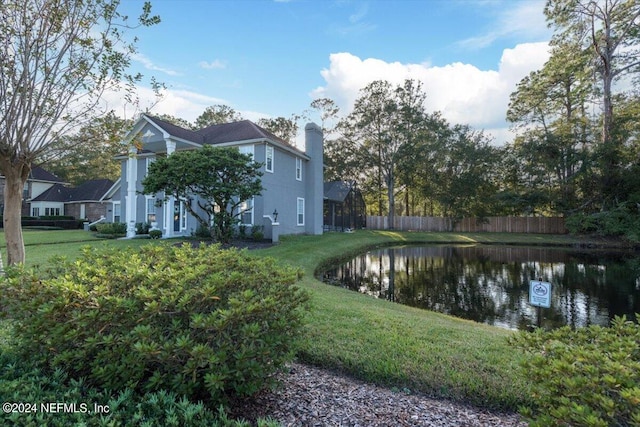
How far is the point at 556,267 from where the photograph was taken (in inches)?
548

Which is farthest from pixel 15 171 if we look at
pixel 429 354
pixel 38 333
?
pixel 429 354

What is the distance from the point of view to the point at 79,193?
108ft

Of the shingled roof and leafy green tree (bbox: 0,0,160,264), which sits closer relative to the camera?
leafy green tree (bbox: 0,0,160,264)

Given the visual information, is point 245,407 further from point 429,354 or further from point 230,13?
point 230,13

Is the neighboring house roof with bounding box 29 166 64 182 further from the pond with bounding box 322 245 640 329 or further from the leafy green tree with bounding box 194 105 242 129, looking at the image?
the pond with bounding box 322 245 640 329

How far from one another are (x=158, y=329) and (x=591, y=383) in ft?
8.30

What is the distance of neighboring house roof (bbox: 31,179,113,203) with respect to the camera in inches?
1249

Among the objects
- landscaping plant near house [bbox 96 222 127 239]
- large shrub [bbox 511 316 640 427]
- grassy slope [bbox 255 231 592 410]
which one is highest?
landscaping plant near house [bbox 96 222 127 239]

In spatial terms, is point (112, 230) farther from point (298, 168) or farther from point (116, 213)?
point (298, 168)

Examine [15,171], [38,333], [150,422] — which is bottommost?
[150,422]

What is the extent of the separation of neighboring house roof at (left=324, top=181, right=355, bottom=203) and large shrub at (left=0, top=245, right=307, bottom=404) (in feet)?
83.2

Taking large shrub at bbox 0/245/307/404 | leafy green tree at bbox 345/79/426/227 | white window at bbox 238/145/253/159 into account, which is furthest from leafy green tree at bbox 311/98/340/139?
large shrub at bbox 0/245/307/404

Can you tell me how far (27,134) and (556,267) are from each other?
17384 millimetres

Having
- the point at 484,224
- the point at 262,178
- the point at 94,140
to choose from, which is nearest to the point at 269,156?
the point at 262,178
